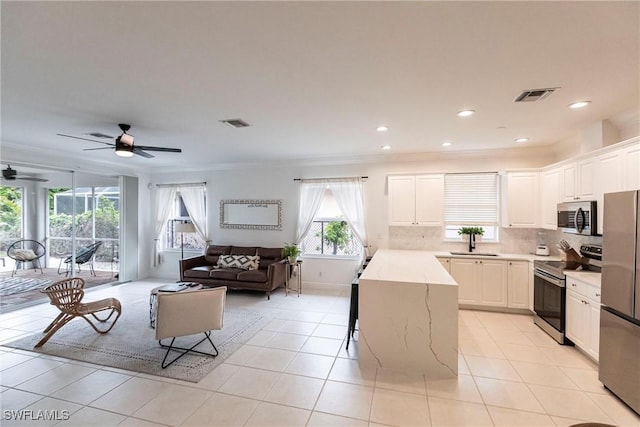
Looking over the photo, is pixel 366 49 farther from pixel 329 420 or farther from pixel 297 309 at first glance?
pixel 297 309

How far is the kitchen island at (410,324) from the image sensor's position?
9.15 feet

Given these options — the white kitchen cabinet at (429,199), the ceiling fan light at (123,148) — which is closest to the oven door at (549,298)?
the white kitchen cabinet at (429,199)

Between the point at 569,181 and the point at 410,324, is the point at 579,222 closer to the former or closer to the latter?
the point at 569,181

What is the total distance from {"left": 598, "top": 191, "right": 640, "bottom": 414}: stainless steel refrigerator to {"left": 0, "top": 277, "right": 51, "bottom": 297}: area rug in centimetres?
830

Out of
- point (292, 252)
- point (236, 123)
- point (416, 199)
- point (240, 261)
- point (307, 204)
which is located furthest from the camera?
point (307, 204)

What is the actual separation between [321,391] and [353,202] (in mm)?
3729

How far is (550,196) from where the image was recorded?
174 inches

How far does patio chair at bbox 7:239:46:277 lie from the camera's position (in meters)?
5.09

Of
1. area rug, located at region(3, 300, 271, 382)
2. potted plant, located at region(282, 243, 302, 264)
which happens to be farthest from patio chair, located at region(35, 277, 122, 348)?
potted plant, located at region(282, 243, 302, 264)

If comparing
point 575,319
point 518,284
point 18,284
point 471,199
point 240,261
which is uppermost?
point 471,199

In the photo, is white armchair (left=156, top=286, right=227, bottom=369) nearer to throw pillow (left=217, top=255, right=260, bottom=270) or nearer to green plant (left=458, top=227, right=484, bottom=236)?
throw pillow (left=217, top=255, right=260, bottom=270)

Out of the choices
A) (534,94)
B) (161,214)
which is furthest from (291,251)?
(534,94)

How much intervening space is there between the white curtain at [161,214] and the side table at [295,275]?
11.1 ft

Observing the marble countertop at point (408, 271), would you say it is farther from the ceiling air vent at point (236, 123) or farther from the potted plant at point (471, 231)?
the ceiling air vent at point (236, 123)
